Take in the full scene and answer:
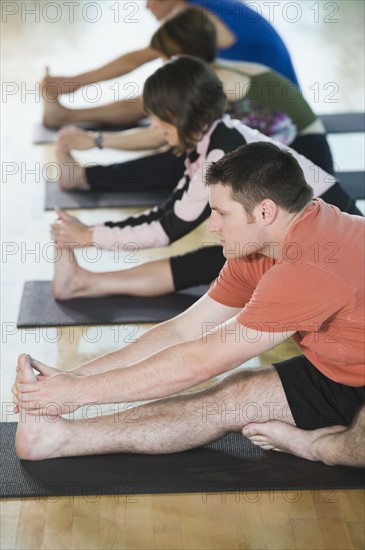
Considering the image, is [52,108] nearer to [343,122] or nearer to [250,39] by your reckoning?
[250,39]

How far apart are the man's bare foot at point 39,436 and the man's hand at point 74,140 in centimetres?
183

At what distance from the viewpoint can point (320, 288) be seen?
6.57 feet

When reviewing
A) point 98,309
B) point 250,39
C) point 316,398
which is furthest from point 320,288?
point 250,39

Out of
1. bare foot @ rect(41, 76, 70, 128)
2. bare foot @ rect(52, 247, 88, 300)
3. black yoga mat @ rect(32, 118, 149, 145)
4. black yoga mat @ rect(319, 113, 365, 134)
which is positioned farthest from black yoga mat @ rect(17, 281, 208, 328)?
black yoga mat @ rect(319, 113, 365, 134)

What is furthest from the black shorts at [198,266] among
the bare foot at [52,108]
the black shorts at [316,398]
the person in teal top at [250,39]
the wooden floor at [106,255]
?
the bare foot at [52,108]

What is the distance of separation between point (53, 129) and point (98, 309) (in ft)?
5.66

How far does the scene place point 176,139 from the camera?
302 centimetres

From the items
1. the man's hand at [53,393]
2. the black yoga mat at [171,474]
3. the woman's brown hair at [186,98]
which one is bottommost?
the black yoga mat at [171,474]

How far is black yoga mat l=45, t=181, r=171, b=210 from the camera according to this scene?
3852 mm

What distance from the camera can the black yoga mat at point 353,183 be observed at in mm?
3908

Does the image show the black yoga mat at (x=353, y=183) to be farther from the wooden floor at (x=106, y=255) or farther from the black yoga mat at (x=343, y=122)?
the black yoga mat at (x=343, y=122)

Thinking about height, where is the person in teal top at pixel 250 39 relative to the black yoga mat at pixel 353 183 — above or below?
above

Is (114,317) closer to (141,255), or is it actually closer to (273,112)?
(141,255)

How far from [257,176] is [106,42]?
4152 millimetres
